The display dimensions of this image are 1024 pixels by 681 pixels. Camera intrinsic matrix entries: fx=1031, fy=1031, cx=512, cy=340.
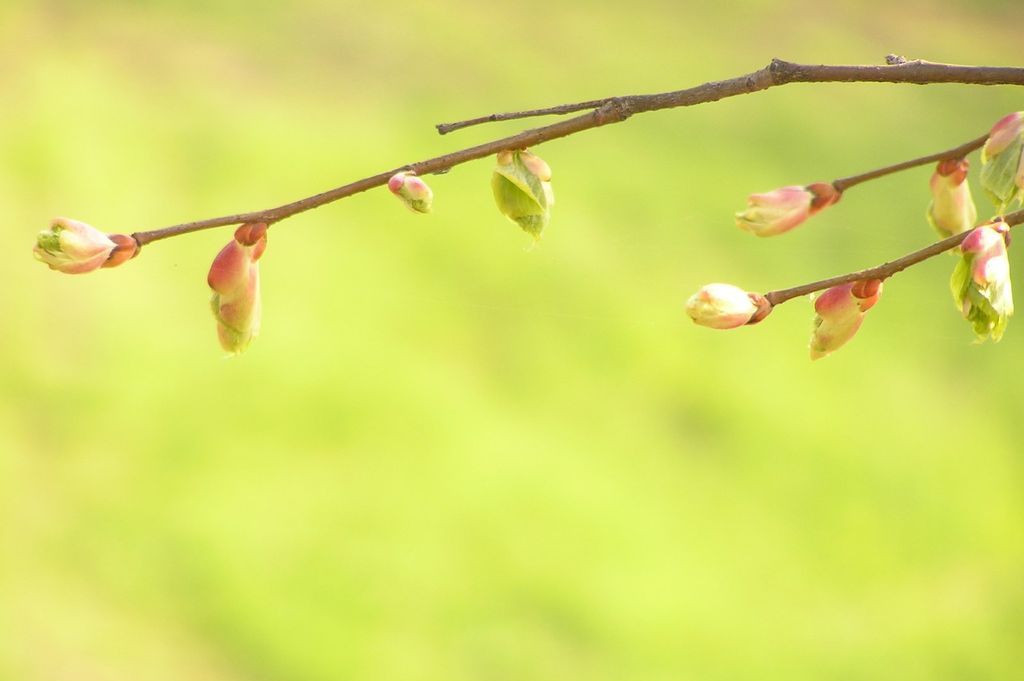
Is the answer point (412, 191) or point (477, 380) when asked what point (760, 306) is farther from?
point (477, 380)

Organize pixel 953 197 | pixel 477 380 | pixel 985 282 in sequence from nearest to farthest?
pixel 985 282, pixel 953 197, pixel 477 380

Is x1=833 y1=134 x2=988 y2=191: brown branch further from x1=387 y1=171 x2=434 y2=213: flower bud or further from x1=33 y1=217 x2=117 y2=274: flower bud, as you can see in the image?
x1=33 y1=217 x2=117 y2=274: flower bud

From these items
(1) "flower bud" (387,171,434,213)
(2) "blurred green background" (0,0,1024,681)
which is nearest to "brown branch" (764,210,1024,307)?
(1) "flower bud" (387,171,434,213)

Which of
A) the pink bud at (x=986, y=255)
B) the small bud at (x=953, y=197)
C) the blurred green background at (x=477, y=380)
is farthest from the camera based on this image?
the blurred green background at (x=477, y=380)

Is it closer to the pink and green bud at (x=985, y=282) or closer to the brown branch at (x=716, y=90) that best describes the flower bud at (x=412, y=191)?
the brown branch at (x=716, y=90)

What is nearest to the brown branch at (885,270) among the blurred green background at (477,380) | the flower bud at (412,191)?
the flower bud at (412,191)

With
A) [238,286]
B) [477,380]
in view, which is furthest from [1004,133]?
[477,380]
